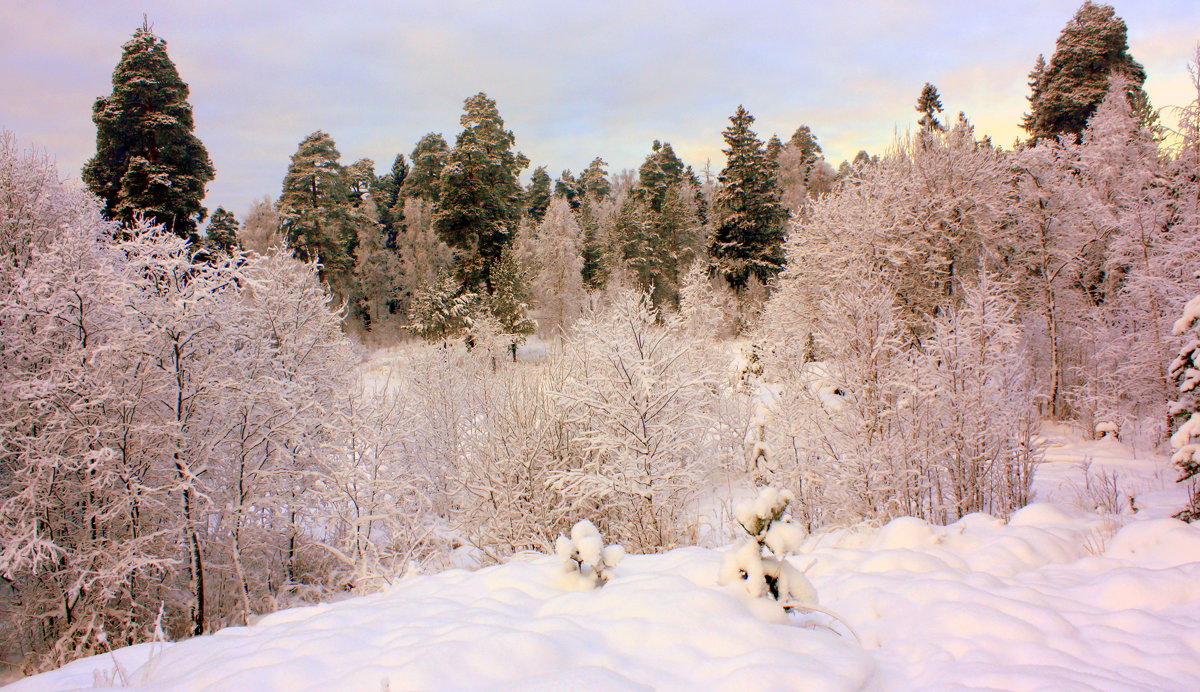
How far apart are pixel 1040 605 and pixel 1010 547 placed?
1159mm

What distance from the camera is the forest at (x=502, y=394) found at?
740cm

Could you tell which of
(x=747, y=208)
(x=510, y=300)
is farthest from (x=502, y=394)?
(x=747, y=208)

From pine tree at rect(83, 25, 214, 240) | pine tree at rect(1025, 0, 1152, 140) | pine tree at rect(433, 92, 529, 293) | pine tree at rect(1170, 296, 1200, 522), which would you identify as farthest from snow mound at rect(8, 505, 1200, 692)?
pine tree at rect(1025, 0, 1152, 140)

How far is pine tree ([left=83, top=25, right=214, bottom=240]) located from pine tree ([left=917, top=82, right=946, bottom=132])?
2664 centimetres

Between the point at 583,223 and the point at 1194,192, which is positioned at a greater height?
Answer: the point at 583,223

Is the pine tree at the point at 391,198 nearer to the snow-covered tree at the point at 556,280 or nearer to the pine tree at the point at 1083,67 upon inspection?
the snow-covered tree at the point at 556,280

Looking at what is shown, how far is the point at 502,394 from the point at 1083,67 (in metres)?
32.1

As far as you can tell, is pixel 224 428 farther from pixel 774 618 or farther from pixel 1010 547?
pixel 1010 547

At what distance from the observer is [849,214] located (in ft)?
62.0

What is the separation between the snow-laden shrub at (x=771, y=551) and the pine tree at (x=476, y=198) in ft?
91.9

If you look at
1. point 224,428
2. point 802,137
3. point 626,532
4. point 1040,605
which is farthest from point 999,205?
point 802,137

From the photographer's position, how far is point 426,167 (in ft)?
137

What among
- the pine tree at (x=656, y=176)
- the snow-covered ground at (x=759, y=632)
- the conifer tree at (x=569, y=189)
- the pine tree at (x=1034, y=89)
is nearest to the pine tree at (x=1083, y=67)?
the pine tree at (x=1034, y=89)

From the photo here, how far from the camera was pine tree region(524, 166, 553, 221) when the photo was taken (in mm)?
50531
